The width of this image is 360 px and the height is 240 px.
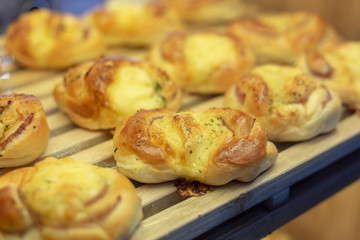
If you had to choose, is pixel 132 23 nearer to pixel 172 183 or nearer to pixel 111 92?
pixel 111 92

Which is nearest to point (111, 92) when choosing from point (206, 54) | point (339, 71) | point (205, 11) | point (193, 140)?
point (193, 140)

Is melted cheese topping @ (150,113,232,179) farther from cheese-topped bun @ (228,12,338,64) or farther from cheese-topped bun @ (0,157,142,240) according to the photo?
cheese-topped bun @ (228,12,338,64)

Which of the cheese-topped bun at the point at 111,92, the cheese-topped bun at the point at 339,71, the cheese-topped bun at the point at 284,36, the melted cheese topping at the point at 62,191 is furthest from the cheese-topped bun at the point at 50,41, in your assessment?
the cheese-topped bun at the point at 339,71

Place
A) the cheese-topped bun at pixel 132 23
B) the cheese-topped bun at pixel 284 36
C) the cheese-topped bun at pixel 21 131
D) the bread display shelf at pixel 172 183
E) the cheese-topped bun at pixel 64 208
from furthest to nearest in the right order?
1. the cheese-topped bun at pixel 132 23
2. the cheese-topped bun at pixel 284 36
3. the cheese-topped bun at pixel 21 131
4. the bread display shelf at pixel 172 183
5. the cheese-topped bun at pixel 64 208

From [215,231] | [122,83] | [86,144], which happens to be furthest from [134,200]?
[122,83]

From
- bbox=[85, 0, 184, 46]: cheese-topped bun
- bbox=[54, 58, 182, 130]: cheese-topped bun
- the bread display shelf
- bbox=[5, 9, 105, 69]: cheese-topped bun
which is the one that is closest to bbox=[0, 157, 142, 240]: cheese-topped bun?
the bread display shelf

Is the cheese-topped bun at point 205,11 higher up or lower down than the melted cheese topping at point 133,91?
higher up

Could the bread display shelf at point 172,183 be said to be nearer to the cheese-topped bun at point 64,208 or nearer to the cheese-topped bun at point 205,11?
the cheese-topped bun at point 64,208

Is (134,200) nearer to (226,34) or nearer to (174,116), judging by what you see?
(174,116)
